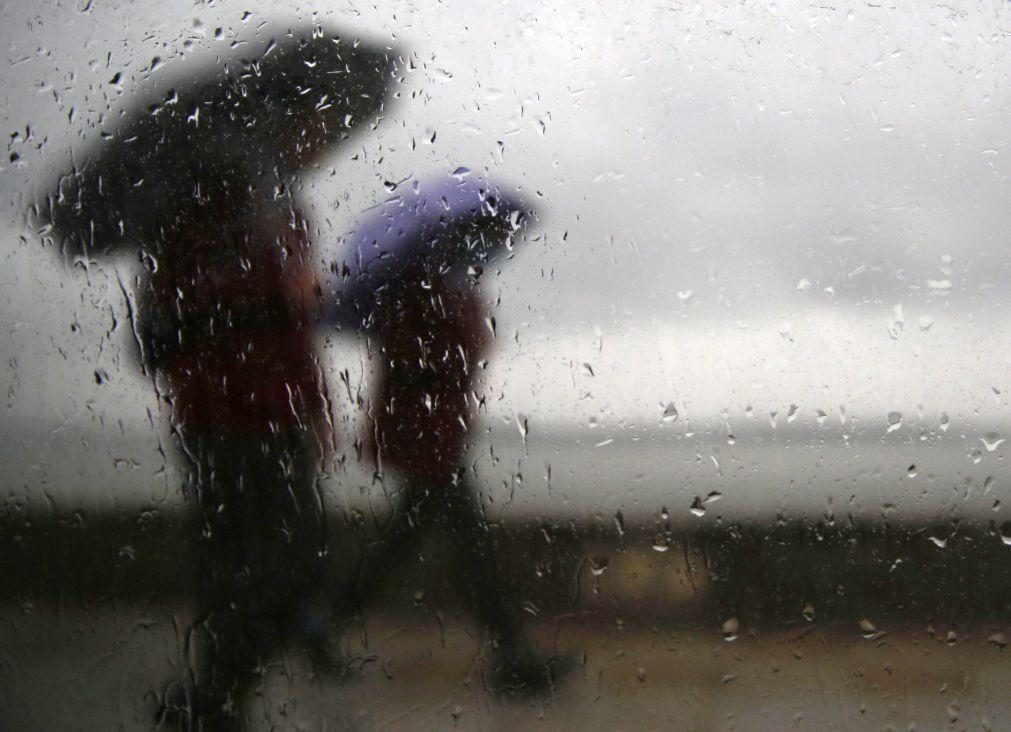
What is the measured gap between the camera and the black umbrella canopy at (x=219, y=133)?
120cm

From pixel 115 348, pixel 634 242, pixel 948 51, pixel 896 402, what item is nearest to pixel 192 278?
pixel 115 348

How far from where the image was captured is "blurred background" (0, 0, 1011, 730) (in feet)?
3.67

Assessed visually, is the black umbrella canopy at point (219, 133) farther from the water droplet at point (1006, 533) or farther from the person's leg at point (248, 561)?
the water droplet at point (1006, 533)

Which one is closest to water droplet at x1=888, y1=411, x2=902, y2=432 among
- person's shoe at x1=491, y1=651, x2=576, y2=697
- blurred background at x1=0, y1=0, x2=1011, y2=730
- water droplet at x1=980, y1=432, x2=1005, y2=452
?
blurred background at x1=0, y1=0, x2=1011, y2=730

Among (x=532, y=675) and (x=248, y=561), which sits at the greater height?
(x=248, y=561)

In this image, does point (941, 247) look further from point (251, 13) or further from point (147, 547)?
point (147, 547)

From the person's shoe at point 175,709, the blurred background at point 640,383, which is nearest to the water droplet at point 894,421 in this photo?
the blurred background at point 640,383

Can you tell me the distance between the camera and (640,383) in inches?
45.1

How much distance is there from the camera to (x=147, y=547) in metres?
1.17

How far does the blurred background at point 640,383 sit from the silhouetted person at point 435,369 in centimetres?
3

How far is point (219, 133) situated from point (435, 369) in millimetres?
502

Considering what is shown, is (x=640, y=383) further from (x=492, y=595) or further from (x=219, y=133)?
(x=219, y=133)

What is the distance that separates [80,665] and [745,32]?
1387mm

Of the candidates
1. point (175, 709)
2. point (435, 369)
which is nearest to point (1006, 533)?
point (435, 369)
